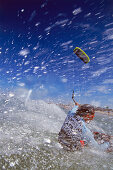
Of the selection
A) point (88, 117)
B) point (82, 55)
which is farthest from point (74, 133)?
point (82, 55)

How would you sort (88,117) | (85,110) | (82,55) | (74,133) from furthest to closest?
1. (82,55)
2. (88,117)
3. (85,110)
4. (74,133)

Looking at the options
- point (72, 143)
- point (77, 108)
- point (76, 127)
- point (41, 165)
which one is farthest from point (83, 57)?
point (41, 165)

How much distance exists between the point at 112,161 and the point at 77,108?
135 inches

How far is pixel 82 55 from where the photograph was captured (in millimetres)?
10938

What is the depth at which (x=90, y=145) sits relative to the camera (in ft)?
23.5

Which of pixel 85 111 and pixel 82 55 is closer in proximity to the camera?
pixel 85 111

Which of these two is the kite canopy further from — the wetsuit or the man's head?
the wetsuit

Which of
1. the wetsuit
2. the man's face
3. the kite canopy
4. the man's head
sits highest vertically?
the kite canopy

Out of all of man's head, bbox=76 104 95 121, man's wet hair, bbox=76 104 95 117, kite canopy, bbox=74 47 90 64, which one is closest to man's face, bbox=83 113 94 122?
man's head, bbox=76 104 95 121

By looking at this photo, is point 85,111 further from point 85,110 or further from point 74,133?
point 74,133

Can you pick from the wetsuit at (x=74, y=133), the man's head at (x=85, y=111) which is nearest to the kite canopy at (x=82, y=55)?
the man's head at (x=85, y=111)

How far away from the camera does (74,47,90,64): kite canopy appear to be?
1045 centimetres

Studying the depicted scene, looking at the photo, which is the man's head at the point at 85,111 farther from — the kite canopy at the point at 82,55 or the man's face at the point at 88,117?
the kite canopy at the point at 82,55

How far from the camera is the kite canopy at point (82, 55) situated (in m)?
10.4
